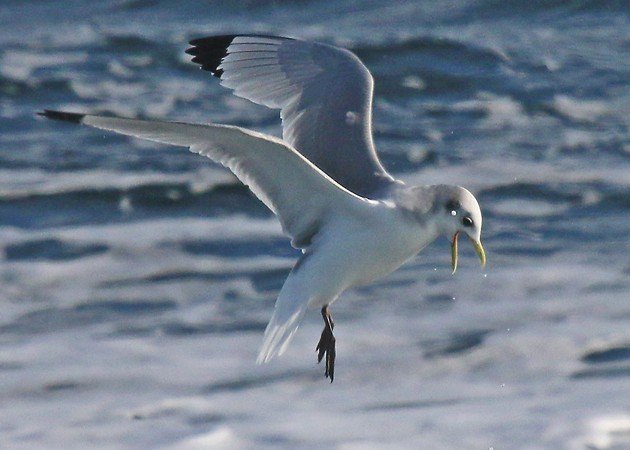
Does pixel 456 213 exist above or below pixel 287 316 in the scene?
above

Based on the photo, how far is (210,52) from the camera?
5.82 metres

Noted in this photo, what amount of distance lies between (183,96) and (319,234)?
546 centimetres

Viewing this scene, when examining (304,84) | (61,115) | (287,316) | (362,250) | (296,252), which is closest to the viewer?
(61,115)

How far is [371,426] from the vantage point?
5770 millimetres

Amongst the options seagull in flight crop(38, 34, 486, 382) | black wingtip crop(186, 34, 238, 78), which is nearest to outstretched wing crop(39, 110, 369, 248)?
seagull in flight crop(38, 34, 486, 382)

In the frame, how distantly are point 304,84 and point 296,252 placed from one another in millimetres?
2240

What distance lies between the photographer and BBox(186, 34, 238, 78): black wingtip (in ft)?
19.0

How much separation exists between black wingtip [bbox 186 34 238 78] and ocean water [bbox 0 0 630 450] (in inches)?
53.5

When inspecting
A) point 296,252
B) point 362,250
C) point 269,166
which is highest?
point 269,166

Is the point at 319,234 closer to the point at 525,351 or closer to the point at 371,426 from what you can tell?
the point at 371,426

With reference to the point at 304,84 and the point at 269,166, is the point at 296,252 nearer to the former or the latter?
the point at 304,84

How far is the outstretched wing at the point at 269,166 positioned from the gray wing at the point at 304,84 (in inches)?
14.7

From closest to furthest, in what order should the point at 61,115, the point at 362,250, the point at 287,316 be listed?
the point at 61,115 → the point at 362,250 → the point at 287,316

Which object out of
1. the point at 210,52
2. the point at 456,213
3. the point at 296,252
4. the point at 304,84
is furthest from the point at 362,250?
the point at 296,252
